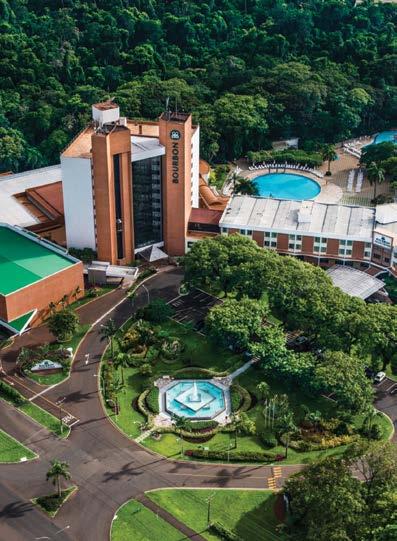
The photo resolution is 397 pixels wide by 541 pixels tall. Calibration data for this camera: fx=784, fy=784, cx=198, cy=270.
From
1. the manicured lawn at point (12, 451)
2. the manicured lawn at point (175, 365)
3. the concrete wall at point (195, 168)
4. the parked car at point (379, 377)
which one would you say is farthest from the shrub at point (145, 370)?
the concrete wall at point (195, 168)

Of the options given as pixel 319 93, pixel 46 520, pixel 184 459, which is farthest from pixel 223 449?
pixel 319 93

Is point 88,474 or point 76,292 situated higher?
point 76,292

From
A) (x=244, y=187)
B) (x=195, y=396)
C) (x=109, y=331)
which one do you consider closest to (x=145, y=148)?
(x=244, y=187)

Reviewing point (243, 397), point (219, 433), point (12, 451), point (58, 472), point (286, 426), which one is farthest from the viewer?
point (243, 397)

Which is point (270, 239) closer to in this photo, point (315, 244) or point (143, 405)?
point (315, 244)

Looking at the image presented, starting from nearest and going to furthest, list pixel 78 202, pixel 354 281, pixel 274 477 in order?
pixel 274 477
pixel 354 281
pixel 78 202

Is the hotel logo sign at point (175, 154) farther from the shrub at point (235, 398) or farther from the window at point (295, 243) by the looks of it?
the shrub at point (235, 398)

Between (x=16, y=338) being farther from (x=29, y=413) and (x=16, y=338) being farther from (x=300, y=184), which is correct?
(x=300, y=184)

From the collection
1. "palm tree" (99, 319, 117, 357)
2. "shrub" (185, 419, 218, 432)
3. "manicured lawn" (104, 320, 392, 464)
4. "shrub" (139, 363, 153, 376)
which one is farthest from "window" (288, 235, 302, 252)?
"shrub" (185, 419, 218, 432)
